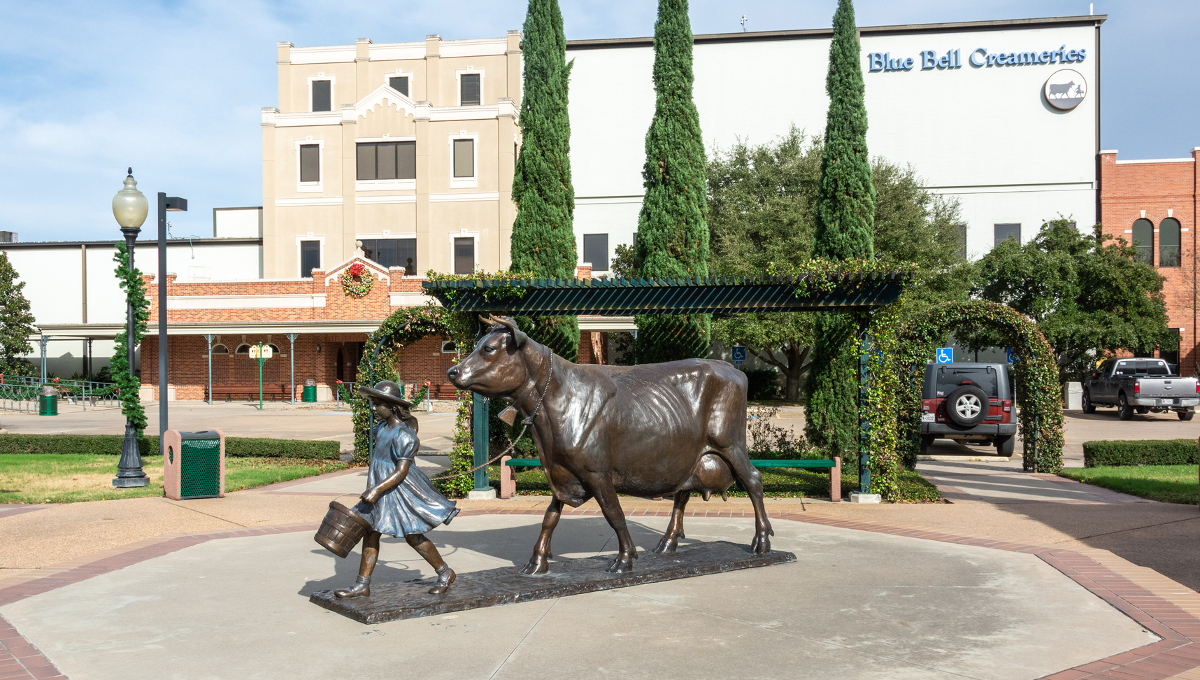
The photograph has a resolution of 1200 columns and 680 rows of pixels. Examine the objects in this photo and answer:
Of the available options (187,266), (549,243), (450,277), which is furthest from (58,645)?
(187,266)

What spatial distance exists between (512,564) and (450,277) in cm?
470

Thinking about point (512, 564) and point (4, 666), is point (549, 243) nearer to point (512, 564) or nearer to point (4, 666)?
point (512, 564)

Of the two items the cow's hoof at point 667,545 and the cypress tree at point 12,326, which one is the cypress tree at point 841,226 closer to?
the cow's hoof at point 667,545

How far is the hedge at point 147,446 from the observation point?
16062 millimetres

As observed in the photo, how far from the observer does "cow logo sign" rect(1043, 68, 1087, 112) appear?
38.4 m

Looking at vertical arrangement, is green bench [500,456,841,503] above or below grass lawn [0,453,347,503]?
above

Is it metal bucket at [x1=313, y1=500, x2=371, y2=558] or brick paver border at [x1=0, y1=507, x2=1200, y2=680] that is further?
metal bucket at [x1=313, y1=500, x2=371, y2=558]

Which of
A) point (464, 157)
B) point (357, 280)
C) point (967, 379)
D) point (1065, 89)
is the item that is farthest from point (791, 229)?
point (357, 280)

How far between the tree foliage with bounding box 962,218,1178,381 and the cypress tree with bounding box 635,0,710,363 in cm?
1902

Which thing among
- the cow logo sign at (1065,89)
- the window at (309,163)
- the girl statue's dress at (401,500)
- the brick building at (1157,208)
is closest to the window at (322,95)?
the window at (309,163)

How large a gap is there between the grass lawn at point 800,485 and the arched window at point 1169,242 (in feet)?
105

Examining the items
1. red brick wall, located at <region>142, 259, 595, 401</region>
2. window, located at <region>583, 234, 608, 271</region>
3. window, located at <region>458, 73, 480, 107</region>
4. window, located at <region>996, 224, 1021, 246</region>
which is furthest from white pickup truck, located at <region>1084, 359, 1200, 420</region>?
window, located at <region>458, 73, 480, 107</region>

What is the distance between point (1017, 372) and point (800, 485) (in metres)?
5.31

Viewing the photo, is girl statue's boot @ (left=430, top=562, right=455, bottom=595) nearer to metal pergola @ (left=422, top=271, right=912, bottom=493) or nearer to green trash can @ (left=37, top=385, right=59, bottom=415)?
metal pergola @ (left=422, top=271, right=912, bottom=493)
